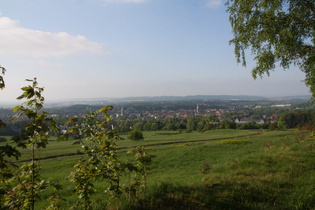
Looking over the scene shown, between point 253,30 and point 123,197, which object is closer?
point 123,197

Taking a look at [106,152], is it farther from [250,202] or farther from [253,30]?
[253,30]

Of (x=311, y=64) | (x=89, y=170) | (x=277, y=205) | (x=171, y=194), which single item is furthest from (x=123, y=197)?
(x=311, y=64)

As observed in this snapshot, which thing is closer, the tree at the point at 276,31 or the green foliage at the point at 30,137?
the green foliage at the point at 30,137

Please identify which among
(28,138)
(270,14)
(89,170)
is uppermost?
(270,14)

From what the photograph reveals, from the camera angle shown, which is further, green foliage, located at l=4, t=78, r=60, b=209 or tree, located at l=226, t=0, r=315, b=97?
tree, located at l=226, t=0, r=315, b=97

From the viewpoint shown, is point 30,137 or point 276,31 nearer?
point 30,137

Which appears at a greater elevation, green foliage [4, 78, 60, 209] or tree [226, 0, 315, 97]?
tree [226, 0, 315, 97]

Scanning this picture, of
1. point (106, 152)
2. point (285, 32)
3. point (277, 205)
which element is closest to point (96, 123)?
point (106, 152)

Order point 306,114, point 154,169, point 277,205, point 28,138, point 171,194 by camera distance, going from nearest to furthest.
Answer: point 28,138 < point 277,205 < point 171,194 < point 154,169 < point 306,114

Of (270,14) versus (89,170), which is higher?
(270,14)

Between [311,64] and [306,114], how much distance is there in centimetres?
8822

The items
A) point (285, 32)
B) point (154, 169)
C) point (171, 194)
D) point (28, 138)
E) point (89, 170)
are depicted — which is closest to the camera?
point (28, 138)

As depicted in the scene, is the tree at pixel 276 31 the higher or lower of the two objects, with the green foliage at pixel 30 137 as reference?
higher

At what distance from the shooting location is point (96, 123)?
4.52 meters
